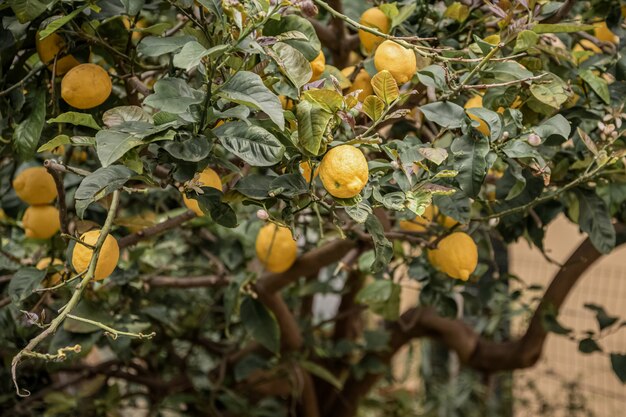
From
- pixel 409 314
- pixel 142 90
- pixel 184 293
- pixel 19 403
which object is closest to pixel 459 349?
pixel 409 314

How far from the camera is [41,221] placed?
0.96 metres

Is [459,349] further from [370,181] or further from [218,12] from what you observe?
[218,12]

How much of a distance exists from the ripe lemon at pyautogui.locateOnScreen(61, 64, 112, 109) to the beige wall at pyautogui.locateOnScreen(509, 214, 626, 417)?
5.87ft

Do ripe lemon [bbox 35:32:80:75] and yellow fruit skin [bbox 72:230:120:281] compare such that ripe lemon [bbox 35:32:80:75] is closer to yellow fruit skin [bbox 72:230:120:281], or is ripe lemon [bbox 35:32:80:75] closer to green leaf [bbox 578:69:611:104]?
yellow fruit skin [bbox 72:230:120:281]

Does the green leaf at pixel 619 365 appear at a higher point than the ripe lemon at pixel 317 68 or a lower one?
lower

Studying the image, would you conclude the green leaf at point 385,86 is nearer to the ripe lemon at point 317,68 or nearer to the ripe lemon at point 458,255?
the ripe lemon at point 317,68

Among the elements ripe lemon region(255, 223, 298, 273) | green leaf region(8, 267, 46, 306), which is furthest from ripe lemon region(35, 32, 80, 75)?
ripe lemon region(255, 223, 298, 273)

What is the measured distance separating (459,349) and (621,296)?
3.60 feet

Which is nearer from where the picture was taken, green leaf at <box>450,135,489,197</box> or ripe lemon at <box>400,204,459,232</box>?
green leaf at <box>450,135,489,197</box>

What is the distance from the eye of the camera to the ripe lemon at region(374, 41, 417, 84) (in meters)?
0.73

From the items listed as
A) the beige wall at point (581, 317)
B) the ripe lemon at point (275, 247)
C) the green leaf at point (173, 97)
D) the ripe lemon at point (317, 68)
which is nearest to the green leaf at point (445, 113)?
the ripe lemon at point (317, 68)

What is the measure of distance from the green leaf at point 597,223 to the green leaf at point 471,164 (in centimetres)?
23

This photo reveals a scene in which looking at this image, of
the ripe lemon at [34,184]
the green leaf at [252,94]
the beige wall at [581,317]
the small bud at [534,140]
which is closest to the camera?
the green leaf at [252,94]

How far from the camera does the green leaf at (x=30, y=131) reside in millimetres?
776
